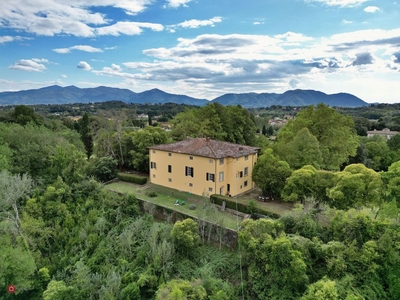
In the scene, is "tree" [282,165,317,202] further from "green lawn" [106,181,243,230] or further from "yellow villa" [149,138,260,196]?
"yellow villa" [149,138,260,196]

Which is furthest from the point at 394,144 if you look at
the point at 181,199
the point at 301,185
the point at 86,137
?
the point at 86,137

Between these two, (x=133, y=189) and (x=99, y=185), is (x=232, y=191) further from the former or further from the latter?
(x=99, y=185)

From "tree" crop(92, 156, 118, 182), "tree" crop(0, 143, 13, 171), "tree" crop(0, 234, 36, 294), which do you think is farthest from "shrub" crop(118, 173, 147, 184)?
"tree" crop(0, 234, 36, 294)

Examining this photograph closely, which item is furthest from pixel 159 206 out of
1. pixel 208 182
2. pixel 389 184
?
pixel 389 184

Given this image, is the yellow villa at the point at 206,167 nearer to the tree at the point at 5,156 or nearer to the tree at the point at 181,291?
the tree at the point at 181,291

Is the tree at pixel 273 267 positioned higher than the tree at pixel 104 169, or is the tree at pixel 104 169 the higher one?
the tree at pixel 104 169

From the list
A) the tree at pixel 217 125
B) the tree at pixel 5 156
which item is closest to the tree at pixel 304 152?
the tree at pixel 217 125
